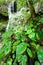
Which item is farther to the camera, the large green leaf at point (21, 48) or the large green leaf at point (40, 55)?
the large green leaf at point (21, 48)

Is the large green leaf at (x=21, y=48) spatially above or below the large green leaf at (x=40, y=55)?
above

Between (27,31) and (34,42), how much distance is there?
1.09ft

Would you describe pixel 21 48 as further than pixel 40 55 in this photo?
Yes

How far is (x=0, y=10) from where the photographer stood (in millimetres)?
9148

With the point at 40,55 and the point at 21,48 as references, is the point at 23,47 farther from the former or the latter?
the point at 40,55

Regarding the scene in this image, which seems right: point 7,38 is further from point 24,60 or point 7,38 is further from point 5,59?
point 24,60

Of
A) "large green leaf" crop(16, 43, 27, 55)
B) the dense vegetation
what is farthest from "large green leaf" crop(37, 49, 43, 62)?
"large green leaf" crop(16, 43, 27, 55)

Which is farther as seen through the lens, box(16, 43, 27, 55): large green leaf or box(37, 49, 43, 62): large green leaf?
box(16, 43, 27, 55): large green leaf

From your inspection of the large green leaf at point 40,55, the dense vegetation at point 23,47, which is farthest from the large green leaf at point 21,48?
the large green leaf at point 40,55

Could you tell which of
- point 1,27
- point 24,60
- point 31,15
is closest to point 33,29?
point 24,60

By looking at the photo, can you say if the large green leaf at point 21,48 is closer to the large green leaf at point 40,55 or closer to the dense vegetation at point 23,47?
the dense vegetation at point 23,47

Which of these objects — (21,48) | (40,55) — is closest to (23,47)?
(21,48)

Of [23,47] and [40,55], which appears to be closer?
[40,55]

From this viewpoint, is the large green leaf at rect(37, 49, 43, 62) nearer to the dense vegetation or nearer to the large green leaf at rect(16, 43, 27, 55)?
the dense vegetation
